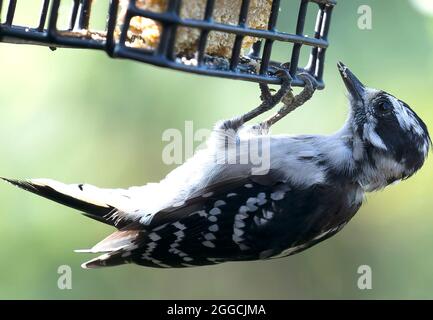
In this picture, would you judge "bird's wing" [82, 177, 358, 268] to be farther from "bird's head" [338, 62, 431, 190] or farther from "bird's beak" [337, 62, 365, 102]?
"bird's beak" [337, 62, 365, 102]

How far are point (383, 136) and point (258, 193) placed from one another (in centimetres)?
68

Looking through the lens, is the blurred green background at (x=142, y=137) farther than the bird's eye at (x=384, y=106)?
Yes

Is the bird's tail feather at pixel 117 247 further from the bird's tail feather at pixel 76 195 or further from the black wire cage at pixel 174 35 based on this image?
the black wire cage at pixel 174 35

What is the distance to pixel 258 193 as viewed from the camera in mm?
3771

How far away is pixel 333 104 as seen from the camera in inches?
218

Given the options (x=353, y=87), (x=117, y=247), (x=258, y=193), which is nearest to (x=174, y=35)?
(x=258, y=193)

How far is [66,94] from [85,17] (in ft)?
7.67

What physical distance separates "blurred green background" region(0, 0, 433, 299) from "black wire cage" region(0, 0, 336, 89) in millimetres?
1993

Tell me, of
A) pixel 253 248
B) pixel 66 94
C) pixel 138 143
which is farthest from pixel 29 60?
pixel 253 248

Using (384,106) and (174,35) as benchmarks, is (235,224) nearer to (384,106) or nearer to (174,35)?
(384,106)

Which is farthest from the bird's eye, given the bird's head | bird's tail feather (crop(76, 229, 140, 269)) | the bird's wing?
bird's tail feather (crop(76, 229, 140, 269))

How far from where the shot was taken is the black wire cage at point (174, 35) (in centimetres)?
270

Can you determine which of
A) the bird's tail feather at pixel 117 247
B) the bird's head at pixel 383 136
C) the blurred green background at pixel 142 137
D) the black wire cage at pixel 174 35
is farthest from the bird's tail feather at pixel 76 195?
the blurred green background at pixel 142 137

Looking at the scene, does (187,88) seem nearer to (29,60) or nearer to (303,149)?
(29,60)
